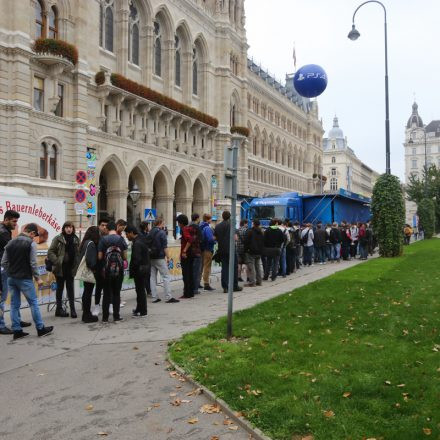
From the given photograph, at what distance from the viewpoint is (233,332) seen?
7.94 meters

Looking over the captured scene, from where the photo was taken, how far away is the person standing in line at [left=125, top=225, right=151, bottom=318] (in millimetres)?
10109

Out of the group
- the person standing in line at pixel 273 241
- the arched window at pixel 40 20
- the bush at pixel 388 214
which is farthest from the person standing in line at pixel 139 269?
the arched window at pixel 40 20

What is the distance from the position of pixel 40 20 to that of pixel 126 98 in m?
7.18

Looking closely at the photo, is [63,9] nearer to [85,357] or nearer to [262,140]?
[85,357]

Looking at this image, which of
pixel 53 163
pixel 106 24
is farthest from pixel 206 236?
pixel 106 24

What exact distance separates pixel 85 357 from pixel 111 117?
87.4 feet

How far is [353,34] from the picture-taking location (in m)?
22.8

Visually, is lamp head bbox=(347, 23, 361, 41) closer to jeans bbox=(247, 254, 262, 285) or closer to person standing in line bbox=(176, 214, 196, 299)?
jeans bbox=(247, 254, 262, 285)

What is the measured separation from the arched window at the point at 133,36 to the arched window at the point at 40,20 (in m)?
8.21

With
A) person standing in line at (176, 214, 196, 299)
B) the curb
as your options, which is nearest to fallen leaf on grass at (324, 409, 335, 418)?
the curb

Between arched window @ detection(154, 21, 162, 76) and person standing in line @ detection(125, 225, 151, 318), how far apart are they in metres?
29.6

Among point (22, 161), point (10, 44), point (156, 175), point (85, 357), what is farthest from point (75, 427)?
point (156, 175)

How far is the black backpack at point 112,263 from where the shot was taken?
30.7ft

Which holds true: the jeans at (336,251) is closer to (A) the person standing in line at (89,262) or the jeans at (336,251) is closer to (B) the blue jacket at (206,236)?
(B) the blue jacket at (206,236)
